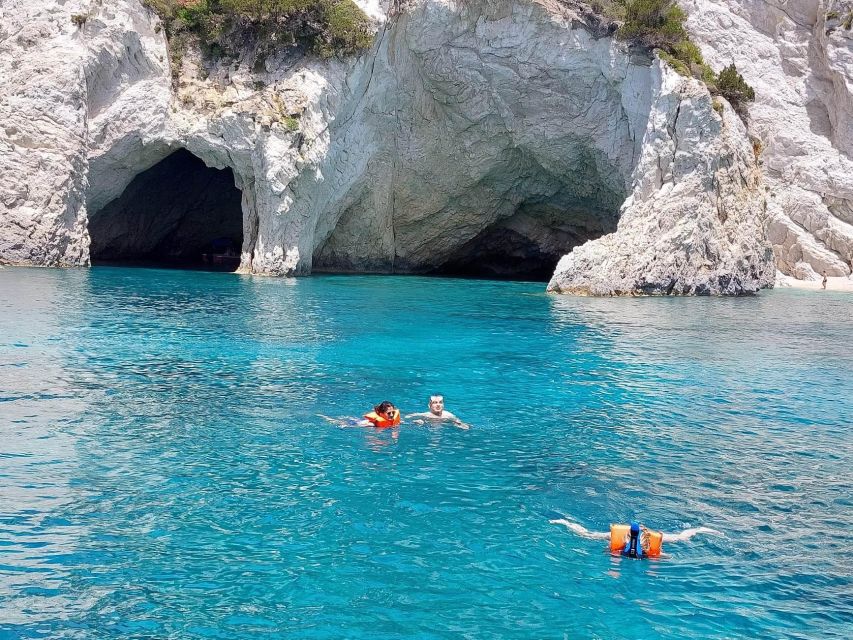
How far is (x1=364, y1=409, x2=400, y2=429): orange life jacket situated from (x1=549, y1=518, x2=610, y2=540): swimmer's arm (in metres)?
4.56

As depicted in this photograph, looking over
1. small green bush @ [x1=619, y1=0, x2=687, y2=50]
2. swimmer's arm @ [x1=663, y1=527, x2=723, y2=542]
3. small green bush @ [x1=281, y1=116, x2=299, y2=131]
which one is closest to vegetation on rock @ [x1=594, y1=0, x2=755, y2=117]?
small green bush @ [x1=619, y1=0, x2=687, y2=50]

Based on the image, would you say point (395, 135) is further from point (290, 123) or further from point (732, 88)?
point (732, 88)

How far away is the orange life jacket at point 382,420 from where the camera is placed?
14320 mm

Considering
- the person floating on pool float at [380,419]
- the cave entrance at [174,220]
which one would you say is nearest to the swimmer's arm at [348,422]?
the person floating on pool float at [380,419]

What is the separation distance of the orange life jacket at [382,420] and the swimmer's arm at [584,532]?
4558mm

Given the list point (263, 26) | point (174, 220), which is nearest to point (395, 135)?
point (263, 26)

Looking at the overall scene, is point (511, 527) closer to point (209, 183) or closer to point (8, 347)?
point (8, 347)

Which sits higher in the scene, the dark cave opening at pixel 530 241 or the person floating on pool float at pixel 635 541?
the dark cave opening at pixel 530 241

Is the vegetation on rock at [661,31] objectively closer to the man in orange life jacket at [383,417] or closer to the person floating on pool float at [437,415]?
the person floating on pool float at [437,415]

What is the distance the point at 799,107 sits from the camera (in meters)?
58.1

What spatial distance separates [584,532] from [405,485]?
2.72 m

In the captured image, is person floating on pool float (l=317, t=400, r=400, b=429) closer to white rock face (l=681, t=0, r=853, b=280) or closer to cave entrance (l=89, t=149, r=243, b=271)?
cave entrance (l=89, t=149, r=243, b=271)

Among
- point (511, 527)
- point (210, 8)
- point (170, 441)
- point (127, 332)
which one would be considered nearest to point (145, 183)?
point (210, 8)

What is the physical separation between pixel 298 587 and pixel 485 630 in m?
1.97
